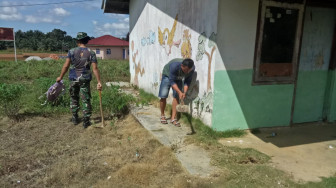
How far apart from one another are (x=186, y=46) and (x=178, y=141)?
2.18 meters

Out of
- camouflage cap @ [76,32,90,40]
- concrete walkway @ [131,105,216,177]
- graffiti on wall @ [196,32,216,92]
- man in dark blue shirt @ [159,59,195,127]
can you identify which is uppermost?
camouflage cap @ [76,32,90,40]

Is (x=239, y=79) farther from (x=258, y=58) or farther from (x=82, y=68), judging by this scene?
(x=82, y=68)

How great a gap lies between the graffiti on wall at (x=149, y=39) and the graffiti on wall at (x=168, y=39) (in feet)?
1.67

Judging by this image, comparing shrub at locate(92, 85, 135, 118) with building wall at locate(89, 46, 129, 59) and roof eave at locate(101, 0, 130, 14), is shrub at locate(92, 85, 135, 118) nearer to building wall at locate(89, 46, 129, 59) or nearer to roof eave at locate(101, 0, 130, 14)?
roof eave at locate(101, 0, 130, 14)

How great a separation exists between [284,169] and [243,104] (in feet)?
5.10

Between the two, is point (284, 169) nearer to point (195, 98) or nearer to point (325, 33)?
point (195, 98)

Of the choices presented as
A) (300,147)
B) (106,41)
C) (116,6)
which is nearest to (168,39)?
(300,147)

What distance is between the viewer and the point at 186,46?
222 inches

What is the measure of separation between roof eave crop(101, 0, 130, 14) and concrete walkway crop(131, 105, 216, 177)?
5.57 meters

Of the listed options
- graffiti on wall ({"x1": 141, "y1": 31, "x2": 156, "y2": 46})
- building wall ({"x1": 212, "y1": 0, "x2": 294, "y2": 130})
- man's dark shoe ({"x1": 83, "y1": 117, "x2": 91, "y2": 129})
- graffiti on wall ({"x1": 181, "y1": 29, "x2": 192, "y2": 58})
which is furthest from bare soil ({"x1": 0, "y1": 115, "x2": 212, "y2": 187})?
graffiti on wall ({"x1": 141, "y1": 31, "x2": 156, "y2": 46})

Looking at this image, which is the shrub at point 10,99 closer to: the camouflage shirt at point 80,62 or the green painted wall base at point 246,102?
the camouflage shirt at point 80,62

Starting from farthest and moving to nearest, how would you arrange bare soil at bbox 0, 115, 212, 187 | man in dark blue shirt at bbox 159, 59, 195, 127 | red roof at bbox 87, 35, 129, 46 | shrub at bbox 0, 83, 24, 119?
1. red roof at bbox 87, 35, 129, 46
2. shrub at bbox 0, 83, 24, 119
3. man in dark blue shirt at bbox 159, 59, 195, 127
4. bare soil at bbox 0, 115, 212, 187

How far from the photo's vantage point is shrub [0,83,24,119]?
559 centimetres

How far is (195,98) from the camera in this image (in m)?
5.37
